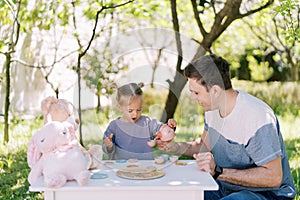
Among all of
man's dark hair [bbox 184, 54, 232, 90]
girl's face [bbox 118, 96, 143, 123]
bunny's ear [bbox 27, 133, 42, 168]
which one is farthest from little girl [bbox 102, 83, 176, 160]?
bunny's ear [bbox 27, 133, 42, 168]

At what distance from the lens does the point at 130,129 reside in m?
Answer: 2.19

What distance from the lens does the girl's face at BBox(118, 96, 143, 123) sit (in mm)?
1995

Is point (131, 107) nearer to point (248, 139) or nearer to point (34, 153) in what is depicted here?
point (34, 153)

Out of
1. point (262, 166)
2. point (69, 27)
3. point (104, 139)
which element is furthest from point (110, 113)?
point (69, 27)

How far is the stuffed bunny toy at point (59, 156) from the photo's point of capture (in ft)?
5.83

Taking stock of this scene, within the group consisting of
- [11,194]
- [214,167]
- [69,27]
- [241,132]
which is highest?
[69,27]

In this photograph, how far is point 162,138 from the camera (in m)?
Answer: 2.08

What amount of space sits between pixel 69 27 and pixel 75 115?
412cm

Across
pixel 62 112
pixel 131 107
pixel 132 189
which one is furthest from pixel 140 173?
pixel 62 112

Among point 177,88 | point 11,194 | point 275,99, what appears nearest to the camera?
point 177,88

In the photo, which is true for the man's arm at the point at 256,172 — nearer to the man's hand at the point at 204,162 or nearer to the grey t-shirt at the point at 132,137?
the man's hand at the point at 204,162

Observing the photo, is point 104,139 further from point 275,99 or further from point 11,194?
point 275,99

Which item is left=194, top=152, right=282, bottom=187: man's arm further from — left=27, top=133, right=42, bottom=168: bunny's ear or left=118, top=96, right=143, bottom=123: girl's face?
left=27, top=133, right=42, bottom=168: bunny's ear

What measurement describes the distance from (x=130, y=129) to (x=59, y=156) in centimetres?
46
